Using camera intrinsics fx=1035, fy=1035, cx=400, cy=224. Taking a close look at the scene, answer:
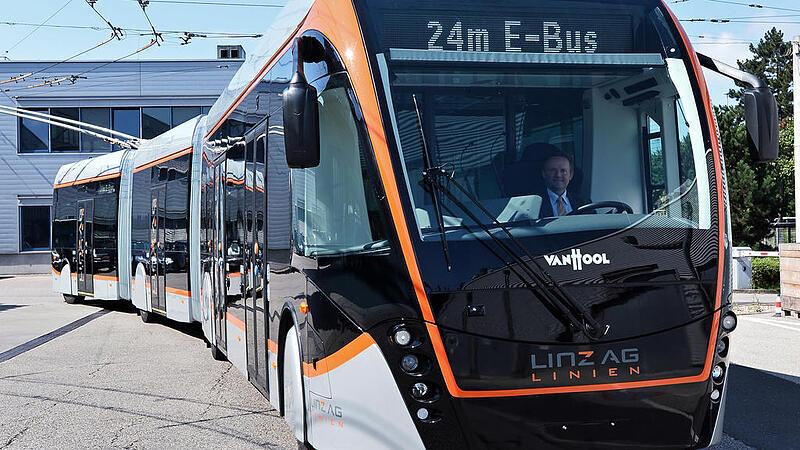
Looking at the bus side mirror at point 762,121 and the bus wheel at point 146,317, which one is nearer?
the bus side mirror at point 762,121

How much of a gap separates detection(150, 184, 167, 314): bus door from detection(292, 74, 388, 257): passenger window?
10344 mm

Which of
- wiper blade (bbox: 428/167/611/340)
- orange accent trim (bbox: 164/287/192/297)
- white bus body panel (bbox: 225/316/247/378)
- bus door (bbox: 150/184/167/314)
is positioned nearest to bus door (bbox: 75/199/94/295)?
bus door (bbox: 150/184/167/314)

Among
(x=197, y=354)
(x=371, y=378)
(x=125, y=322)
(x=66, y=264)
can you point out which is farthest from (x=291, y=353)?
(x=66, y=264)

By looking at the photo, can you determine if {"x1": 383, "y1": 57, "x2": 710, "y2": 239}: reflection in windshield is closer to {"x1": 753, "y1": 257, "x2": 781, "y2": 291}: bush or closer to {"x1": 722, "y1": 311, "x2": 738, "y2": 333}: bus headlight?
{"x1": 722, "y1": 311, "x2": 738, "y2": 333}: bus headlight

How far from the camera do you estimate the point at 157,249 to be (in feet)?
54.9

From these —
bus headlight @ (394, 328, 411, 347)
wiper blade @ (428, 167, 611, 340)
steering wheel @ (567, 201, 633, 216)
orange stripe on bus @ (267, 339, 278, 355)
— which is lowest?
orange stripe on bus @ (267, 339, 278, 355)

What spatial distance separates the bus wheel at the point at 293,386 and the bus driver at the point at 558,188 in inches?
73.8

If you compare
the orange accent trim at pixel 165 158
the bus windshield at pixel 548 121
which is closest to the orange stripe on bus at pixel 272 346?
the bus windshield at pixel 548 121

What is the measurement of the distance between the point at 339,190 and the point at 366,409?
1.27 m

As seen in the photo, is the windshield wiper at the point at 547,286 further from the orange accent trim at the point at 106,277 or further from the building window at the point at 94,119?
the building window at the point at 94,119

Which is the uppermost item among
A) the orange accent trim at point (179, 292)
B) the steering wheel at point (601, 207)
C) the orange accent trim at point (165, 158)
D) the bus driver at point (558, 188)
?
the orange accent trim at point (165, 158)

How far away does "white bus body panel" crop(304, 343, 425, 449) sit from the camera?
514cm

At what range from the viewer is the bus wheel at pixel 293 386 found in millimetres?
6305

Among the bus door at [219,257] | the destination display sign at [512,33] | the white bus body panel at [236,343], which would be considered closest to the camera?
the destination display sign at [512,33]
